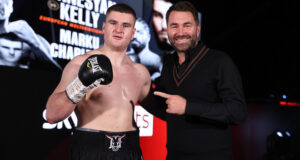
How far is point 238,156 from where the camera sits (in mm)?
3434

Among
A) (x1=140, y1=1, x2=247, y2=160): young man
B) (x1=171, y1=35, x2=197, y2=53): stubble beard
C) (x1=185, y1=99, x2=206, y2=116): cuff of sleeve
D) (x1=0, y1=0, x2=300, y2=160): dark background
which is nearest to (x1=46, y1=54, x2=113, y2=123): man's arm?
(x1=140, y1=1, x2=247, y2=160): young man

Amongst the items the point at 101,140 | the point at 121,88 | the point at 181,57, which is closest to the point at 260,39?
the point at 181,57

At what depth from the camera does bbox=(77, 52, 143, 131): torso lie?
74.1 inches

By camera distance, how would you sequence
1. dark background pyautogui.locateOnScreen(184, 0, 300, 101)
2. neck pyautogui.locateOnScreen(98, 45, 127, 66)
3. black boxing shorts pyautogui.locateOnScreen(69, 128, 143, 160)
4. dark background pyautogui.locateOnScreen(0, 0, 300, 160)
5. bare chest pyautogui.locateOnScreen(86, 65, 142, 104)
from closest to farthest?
black boxing shorts pyautogui.locateOnScreen(69, 128, 143, 160) → bare chest pyautogui.locateOnScreen(86, 65, 142, 104) → neck pyautogui.locateOnScreen(98, 45, 127, 66) → dark background pyautogui.locateOnScreen(0, 0, 300, 160) → dark background pyautogui.locateOnScreen(184, 0, 300, 101)

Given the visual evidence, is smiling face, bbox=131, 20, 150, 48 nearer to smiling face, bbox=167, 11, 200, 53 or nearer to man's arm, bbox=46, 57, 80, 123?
smiling face, bbox=167, 11, 200, 53

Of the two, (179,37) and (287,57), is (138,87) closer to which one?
(179,37)

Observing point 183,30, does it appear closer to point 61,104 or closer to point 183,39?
point 183,39

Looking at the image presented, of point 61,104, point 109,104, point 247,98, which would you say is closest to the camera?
point 61,104

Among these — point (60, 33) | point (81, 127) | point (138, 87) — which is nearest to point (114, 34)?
point (138, 87)

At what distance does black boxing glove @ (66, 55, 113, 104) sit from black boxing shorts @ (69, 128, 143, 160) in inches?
15.9

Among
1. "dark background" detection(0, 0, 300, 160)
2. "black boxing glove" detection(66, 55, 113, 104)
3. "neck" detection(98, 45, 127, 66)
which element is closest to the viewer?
"black boxing glove" detection(66, 55, 113, 104)

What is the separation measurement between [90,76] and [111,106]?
54 centimetres

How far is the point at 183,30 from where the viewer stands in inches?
74.4

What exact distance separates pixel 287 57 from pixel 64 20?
6.03 metres
